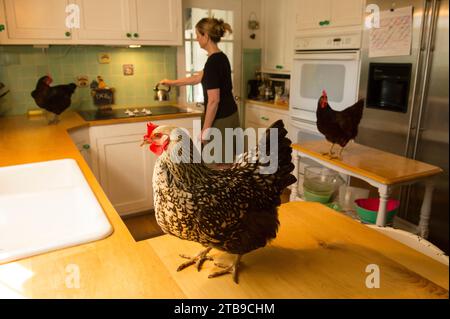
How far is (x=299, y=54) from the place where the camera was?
3092 millimetres

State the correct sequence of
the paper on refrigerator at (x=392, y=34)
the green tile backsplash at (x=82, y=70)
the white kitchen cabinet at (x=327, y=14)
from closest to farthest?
the paper on refrigerator at (x=392, y=34), the white kitchen cabinet at (x=327, y=14), the green tile backsplash at (x=82, y=70)

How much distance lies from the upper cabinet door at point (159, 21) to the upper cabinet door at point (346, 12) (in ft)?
4.20

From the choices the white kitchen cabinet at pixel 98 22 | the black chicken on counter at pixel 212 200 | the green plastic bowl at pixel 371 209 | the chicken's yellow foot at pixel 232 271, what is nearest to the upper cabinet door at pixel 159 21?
the white kitchen cabinet at pixel 98 22

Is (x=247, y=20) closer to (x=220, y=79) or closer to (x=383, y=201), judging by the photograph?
(x=220, y=79)

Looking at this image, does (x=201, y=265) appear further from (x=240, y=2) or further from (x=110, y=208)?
(x=240, y=2)

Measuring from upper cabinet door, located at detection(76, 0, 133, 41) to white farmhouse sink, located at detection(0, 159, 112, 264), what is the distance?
A: 1582 mm

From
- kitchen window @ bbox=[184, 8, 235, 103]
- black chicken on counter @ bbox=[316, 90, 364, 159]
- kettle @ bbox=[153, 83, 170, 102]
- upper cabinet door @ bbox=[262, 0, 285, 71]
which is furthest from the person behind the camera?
upper cabinet door @ bbox=[262, 0, 285, 71]

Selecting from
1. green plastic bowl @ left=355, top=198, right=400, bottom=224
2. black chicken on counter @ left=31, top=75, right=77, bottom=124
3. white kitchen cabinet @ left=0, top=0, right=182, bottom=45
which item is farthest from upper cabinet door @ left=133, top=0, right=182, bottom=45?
green plastic bowl @ left=355, top=198, right=400, bottom=224

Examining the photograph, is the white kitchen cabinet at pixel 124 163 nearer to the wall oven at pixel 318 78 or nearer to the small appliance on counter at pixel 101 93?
the small appliance on counter at pixel 101 93

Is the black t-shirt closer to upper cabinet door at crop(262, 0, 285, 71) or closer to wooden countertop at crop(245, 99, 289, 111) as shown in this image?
wooden countertop at crop(245, 99, 289, 111)

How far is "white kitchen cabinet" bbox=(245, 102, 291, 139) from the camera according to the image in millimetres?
3436

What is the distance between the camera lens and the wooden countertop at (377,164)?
5.52 ft

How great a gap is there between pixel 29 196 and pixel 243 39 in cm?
299
